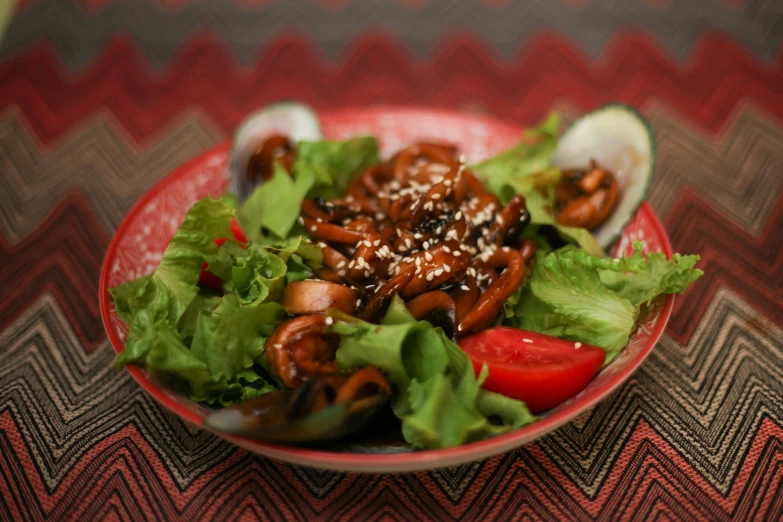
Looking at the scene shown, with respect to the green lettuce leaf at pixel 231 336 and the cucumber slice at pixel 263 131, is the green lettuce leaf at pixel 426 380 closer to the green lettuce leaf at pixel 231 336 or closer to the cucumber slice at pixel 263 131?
the green lettuce leaf at pixel 231 336

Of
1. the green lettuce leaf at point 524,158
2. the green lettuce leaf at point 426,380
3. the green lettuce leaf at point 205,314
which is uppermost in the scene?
the green lettuce leaf at point 524,158

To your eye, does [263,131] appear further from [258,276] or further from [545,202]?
[545,202]

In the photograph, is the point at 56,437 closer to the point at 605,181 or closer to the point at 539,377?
the point at 539,377

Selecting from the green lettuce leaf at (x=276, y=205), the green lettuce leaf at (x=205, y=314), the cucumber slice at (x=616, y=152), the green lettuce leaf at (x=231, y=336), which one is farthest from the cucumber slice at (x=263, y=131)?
the cucumber slice at (x=616, y=152)

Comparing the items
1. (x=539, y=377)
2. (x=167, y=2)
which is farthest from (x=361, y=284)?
(x=167, y=2)

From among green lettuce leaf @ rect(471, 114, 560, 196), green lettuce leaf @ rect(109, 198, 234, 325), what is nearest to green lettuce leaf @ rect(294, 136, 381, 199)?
green lettuce leaf @ rect(471, 114, 560, 196)

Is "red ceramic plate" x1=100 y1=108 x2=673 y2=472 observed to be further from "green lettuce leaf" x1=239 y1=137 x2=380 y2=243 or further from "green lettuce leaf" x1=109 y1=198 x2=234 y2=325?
"green lettuce leaf" x1=239 y1=137 x2=380 y2=243
